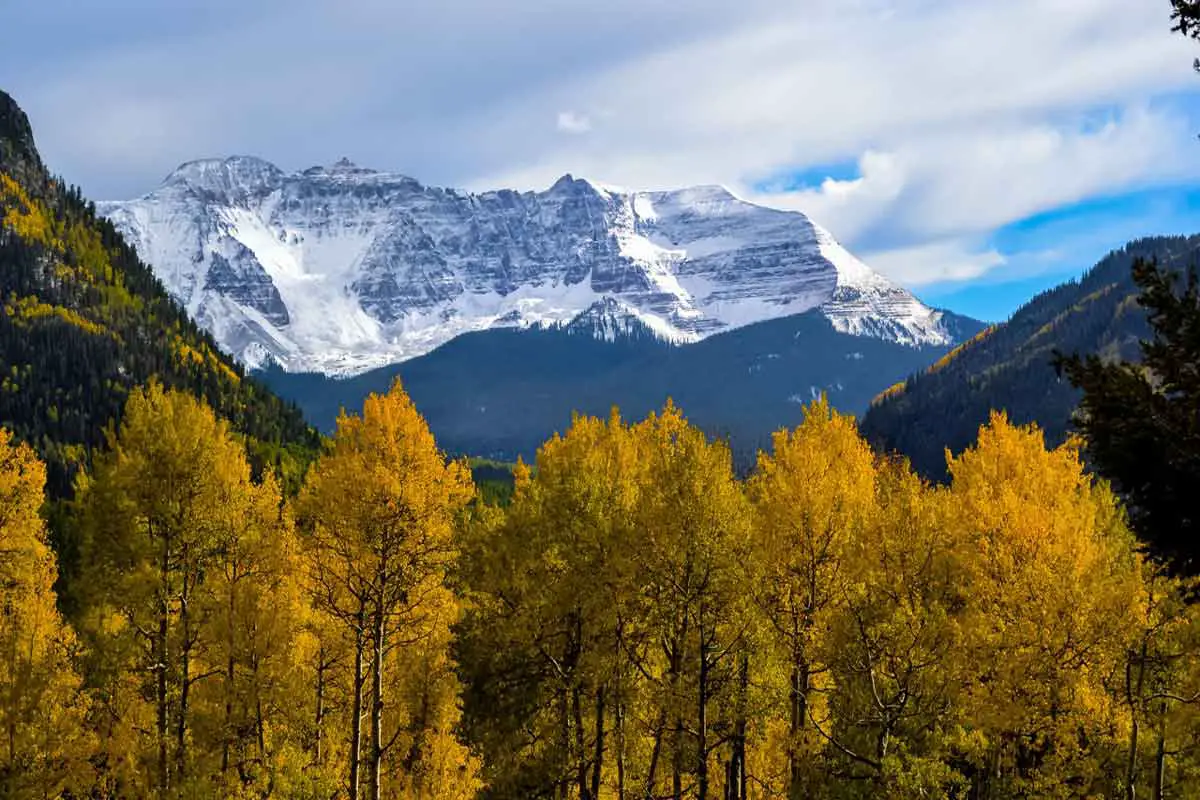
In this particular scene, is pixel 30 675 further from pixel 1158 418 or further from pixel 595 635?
pixel 1158 418

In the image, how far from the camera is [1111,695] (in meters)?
30.0

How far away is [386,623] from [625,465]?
11486 mm

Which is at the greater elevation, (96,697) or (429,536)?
(429,536)

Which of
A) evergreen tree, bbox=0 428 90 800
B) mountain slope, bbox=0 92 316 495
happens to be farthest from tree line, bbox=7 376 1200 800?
mountain slope, bbox=0 92 316 495

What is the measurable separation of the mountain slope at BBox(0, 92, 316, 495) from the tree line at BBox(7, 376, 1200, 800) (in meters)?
111

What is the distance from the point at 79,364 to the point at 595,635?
6368 inches

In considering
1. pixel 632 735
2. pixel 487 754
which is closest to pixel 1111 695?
pixel 632 735

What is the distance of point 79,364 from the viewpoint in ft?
545

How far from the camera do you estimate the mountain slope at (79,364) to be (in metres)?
152

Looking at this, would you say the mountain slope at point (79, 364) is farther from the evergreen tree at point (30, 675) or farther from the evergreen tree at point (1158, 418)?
the evergreen tree at point (1158, 418)

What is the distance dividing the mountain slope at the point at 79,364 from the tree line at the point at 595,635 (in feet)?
364

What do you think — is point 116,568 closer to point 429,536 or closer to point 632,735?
point 429,536

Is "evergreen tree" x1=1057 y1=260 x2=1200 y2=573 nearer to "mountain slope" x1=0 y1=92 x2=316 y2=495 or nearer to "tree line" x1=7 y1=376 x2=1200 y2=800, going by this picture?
"tree line" x1=7 y1=376 x2=1200 y2=800

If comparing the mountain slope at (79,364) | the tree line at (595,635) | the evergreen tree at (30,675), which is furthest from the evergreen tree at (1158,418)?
the mountain slope at (79,364)
